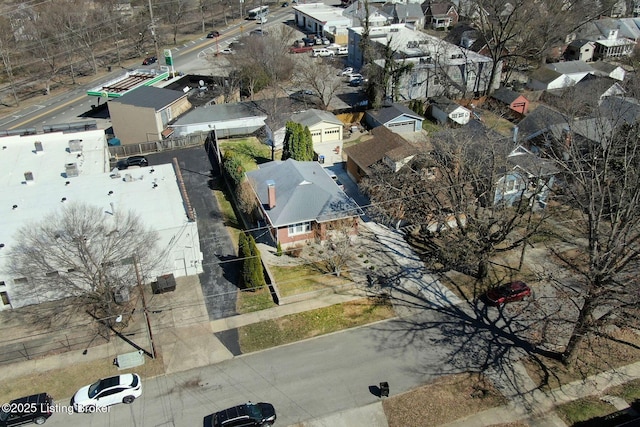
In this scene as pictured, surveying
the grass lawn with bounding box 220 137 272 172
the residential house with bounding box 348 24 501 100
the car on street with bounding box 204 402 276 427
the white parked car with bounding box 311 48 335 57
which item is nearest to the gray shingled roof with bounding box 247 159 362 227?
the grass lawn with bounding box 220 137 272 172

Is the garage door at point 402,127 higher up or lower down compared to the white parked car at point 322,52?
lower down

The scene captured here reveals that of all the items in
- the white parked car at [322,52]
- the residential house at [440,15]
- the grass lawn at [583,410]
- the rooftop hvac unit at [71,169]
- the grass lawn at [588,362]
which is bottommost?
the grass lawn at [583,410]

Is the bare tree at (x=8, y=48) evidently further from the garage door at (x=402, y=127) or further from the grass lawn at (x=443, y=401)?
the grass lawn at (x=443, y=401)

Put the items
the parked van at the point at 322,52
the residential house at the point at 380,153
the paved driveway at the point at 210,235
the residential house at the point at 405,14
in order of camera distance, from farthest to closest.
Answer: the residential house at the point at 405,14
the parked van at the point at 322,52
the residential house at the point at 380,153
the paved driveway at the point at 210,235

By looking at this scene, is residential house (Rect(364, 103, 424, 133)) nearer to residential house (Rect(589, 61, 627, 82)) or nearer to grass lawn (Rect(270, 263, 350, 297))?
grass lawn (Rect(270, 263, 350, 297))

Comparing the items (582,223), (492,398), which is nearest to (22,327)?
(492,398)

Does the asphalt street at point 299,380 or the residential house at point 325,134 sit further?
the residential house at point 325,134

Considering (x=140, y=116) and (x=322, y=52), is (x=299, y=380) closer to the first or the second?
(x=140, y=116)

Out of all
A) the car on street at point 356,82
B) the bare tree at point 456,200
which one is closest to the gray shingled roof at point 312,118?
the bare tree at point 456,200
